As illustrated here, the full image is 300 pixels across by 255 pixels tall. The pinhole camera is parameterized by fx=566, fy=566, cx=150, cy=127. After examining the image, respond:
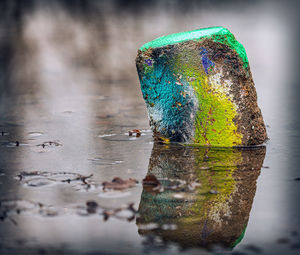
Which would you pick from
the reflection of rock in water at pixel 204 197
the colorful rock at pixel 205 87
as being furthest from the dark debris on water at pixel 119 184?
the colorful rock at pixel 205 87

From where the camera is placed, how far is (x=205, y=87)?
477 centimetres

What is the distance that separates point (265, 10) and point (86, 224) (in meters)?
14.2

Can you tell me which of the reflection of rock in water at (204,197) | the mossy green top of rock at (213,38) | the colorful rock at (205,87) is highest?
the mossy green top of rock at (213,38)

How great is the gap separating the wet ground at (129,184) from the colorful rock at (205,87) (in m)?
0.19

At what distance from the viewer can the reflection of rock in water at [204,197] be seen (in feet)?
9.87

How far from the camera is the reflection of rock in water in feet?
9.87

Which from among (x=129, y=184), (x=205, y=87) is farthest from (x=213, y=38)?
(x=129, y=184)

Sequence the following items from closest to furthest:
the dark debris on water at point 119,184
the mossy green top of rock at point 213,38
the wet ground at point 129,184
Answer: the wet ground at point 129,184, the dark debris on water at point 119,184, the mossy green top of rock at point 213,38

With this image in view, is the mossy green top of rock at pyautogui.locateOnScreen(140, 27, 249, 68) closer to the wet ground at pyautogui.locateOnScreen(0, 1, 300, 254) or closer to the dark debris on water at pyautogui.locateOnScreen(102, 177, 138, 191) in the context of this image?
the wet ground at pyautogui.locateOnScreen(0, 1, 300, 254)

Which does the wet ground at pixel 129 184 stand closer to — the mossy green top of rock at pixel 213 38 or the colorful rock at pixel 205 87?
the colorful rock at pixel 205 87

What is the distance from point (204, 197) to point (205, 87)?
150cm

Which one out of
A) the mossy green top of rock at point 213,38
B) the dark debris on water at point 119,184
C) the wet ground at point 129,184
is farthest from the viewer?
the mossy green top of rock at point 213,38

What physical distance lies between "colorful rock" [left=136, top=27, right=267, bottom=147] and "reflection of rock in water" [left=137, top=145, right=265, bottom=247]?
0.20 m

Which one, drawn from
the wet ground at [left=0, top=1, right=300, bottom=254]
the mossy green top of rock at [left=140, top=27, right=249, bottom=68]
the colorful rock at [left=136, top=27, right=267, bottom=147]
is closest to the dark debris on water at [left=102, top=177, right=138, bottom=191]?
the wet ground at [left=0, top=1, right=300, bottom=254]
